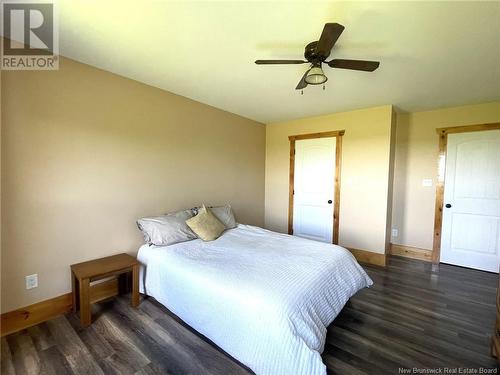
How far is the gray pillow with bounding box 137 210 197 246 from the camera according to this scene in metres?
2.43

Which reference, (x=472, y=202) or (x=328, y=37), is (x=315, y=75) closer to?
(x=328, y=37)

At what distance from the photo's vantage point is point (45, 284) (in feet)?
6.73

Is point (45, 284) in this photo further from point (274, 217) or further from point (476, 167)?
point (476, 167)

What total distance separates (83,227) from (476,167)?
4983 millimetres

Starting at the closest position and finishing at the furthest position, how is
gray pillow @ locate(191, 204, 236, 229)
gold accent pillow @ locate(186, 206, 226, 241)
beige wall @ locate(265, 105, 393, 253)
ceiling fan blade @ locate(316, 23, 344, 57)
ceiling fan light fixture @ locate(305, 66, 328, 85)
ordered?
ceiling fan blade @ locate(316, 23, 344, 57), ceiling fan light fixture @ locate(305, 66, 328, 85), gold accent pillow @ locate(186, 206, 226, 241), gray pillow @ locate(191, 204, 236, 229), beige wall @ locate(265, 105, 393, 253)

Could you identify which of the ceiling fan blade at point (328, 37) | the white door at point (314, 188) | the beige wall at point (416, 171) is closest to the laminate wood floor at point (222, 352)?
the beige wall at point (416, 171)

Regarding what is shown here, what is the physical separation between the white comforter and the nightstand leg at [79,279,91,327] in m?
Result: 0.51

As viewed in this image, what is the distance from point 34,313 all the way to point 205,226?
1651 millimetres

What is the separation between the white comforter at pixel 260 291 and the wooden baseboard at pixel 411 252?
2097mm

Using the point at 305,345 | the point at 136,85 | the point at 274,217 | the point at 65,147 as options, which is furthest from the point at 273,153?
the point at 305,345

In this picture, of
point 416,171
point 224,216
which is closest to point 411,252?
point 416,171

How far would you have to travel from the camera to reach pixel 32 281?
1984 mm

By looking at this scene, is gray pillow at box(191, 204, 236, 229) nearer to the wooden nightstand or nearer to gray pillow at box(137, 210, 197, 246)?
gray pillow at box(137, 210, 197, 246)

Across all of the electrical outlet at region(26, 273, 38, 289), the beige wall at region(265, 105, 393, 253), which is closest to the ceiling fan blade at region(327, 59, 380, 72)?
the beige wall at region(265, 105, 393, 253)
